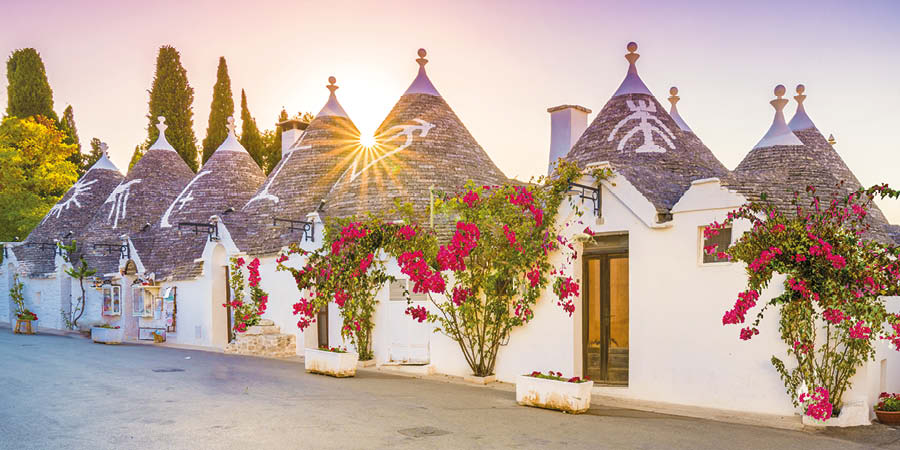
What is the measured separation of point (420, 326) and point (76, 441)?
29.3ft

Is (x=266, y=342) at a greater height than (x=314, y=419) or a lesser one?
lesser

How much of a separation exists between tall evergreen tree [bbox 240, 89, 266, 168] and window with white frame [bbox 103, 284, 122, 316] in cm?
2230

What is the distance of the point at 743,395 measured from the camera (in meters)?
9.99

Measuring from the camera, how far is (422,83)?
22406mm

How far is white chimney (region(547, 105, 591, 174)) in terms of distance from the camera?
22.8 meters

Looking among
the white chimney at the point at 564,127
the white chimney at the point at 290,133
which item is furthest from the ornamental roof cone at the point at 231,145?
the white chimney at the point at 564,127

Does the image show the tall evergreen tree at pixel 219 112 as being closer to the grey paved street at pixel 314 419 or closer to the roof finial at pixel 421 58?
the roof finial at pixel 421 58

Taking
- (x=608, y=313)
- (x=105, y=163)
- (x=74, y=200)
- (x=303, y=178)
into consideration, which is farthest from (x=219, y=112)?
(x=608, y=313)

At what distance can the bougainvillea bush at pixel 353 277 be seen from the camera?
16.2 meters

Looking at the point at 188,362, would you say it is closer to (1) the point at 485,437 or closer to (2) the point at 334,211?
(2) the point at 334,211

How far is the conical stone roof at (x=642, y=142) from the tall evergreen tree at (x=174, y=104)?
1489 inches

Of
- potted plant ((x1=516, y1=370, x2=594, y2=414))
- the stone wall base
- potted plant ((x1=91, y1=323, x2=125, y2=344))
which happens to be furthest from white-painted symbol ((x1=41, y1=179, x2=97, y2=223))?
potted plant ((x1=516, y1=370, x2=594, y2=414))

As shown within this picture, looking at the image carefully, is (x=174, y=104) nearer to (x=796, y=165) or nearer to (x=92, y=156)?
(x=92, y=156)

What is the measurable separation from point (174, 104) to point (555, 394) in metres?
45.3
